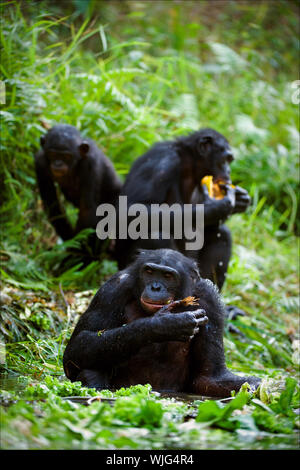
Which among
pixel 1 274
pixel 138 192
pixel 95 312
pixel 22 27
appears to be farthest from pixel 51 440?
pixel 22 27

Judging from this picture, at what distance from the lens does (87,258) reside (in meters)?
7.43

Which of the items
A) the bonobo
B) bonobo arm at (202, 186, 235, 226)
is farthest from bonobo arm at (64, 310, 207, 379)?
bonobo arm at (202, 186, 235, 226)

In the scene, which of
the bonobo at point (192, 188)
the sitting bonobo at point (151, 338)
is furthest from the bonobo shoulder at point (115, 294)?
the bonobo at point (192, 188)

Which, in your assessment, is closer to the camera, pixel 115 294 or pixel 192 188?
pixel 115 294

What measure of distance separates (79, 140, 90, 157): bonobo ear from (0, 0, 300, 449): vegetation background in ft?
A: 1.91

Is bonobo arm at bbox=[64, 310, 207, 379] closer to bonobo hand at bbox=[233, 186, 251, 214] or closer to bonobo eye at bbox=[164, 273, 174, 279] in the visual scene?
bonobo eye at bbox=[164, 273, 174, 279]

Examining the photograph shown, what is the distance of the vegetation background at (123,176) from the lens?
9.41ft

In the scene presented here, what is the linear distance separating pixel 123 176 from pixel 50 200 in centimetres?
160

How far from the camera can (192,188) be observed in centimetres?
735

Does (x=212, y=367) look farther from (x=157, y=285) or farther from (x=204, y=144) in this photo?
(x=204, y=144)

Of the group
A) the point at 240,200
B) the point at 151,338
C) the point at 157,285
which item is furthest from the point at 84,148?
the point at 151,338

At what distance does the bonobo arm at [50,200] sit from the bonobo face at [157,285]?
10.5 ft

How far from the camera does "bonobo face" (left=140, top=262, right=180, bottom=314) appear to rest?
4246mm

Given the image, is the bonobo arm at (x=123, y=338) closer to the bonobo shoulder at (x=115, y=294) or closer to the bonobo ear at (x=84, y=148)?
the bonobo shoulder at (x=115, y=294)
